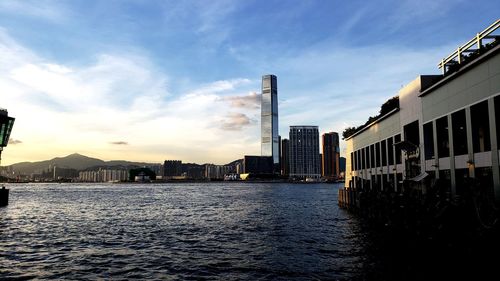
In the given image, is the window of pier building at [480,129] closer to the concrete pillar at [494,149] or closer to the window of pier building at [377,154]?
the concrete pillar at [494,149]

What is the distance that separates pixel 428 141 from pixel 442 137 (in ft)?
7.31

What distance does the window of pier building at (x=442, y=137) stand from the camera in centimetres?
3253

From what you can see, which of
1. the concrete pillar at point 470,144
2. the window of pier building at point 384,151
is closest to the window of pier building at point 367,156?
the window of pier building at point 384,151

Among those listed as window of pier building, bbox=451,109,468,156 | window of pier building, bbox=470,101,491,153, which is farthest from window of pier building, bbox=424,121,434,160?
window of pier building, bbox=470,101,491,153

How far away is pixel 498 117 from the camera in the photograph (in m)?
24.2

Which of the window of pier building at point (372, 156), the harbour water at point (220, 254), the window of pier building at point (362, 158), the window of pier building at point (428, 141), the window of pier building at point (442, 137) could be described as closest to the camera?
the harbour water at point (220, 254)

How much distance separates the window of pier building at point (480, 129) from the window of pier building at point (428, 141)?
22.2 ft

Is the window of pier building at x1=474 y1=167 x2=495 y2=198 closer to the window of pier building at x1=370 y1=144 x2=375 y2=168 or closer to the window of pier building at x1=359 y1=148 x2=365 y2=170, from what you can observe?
the window of pier building at x1=370 y1=144 x2=375 y2=168

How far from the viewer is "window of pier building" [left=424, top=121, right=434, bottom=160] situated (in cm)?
3562

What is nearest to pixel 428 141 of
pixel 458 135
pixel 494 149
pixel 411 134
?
pixel 458 135

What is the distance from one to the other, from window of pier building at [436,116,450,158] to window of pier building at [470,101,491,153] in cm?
360

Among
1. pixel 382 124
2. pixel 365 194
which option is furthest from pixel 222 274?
pixel 382 124

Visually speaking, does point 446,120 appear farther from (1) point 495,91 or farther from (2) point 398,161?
(2) point 398,161

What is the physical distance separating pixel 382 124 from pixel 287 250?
31751 mm
